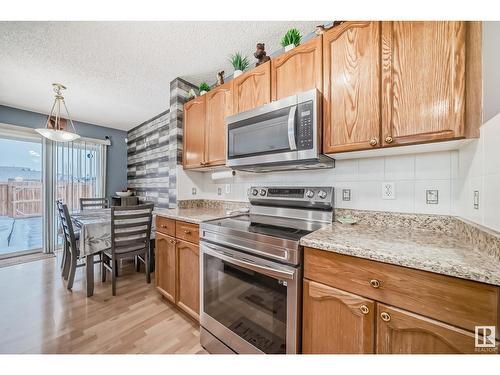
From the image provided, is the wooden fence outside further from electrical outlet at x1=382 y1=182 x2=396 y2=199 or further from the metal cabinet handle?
electrical outlet at x1=382 y1=182 x2=396 y2=199

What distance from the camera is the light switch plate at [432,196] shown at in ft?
3.71

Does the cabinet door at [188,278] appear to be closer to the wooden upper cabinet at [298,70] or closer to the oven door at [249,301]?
the oven door at [249,301]

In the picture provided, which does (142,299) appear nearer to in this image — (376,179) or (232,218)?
(232,218)

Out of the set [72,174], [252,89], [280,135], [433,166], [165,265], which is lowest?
[165,265]

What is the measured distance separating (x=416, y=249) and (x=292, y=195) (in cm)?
88

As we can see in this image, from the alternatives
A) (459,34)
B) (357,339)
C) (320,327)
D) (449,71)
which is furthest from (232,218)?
(459,34)

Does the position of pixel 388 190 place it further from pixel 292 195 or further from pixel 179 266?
pixel 179 266

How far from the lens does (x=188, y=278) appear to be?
1.65 meters

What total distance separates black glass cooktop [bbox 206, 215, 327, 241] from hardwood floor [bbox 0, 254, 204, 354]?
3.05ft

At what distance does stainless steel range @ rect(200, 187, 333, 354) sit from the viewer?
3.28 feet

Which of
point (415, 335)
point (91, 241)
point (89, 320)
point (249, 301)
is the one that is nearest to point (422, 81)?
point (415, 335)

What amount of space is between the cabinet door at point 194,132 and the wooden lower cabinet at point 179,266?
69 centimetres

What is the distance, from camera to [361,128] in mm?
1107

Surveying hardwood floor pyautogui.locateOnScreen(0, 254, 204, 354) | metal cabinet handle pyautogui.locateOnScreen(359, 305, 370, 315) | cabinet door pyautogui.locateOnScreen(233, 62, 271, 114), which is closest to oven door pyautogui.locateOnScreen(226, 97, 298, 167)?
cabinet door pyautogui.locateOnScreen(233, 62, 271, 114)
